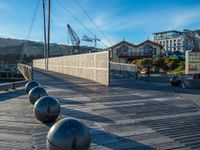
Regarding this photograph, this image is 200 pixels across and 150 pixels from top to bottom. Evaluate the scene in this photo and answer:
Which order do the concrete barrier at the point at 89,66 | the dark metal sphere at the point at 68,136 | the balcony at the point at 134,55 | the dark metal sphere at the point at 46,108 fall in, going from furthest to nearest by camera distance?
1. the balcony at the point at 134,55
2. the concrete barrier at the point at 89,66
3. the dark metal sphere at the point at 46,108
4. the dark metal sphere at the point at 68,136

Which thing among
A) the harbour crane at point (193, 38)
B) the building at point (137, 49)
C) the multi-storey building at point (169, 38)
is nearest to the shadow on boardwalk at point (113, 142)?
the harbour crane at point (193, 38)

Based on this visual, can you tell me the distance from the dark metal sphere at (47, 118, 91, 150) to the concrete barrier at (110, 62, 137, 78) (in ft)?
94.8

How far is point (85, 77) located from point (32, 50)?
140281mm

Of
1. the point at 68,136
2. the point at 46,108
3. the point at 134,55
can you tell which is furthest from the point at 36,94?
the point at 134,55

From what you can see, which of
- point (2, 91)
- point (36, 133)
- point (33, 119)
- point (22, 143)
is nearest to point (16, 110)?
point (33, 119)

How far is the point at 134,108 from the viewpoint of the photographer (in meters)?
12.7

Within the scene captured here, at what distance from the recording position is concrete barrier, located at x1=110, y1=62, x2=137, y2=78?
35222mm

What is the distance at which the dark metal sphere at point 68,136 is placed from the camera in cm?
593

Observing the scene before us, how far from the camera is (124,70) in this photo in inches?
1487

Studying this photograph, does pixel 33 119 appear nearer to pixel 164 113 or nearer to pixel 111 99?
pixel 164 113

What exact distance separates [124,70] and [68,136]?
32.1 meters

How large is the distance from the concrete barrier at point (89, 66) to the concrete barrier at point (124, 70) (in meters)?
5.83

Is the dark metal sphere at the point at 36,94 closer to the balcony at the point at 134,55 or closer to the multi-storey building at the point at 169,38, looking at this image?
the balcony at the point at 134,55

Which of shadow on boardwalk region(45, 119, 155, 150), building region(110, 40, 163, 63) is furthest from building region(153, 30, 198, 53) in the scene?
shadow on boardwalk region(45, 119, 155, 150)
